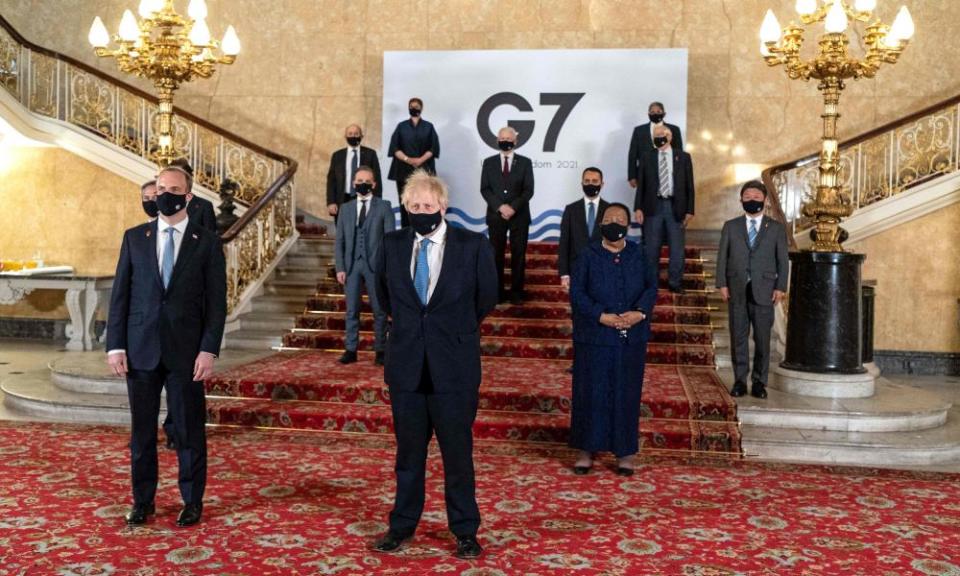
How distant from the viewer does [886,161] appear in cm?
1070

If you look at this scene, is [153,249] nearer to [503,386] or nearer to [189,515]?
[189,515]

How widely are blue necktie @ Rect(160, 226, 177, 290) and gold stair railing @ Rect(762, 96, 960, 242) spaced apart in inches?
265

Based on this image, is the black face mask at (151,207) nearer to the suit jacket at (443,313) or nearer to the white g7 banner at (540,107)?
the suit jacket at (443,313)

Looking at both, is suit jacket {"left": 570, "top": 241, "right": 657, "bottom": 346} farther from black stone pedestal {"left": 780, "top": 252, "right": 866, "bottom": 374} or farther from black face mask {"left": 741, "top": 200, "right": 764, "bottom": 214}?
black stone pedestal {"left": 780, "top": 252, "right": 866, "bottom": 374}

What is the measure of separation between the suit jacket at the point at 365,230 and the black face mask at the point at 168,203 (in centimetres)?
329

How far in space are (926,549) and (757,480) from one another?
127cm

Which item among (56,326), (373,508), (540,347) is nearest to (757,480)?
(373,508)

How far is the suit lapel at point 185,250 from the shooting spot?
14.2 ft

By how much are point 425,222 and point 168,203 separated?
Result: 4.04 ft

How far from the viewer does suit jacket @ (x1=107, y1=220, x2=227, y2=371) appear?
14.1 feet

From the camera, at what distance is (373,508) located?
474 centimetres

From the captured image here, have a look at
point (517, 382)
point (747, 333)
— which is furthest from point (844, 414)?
point (517, 382)

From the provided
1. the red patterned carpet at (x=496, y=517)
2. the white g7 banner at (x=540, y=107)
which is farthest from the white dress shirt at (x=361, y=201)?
the white g7 banner at (x=540, y=107)

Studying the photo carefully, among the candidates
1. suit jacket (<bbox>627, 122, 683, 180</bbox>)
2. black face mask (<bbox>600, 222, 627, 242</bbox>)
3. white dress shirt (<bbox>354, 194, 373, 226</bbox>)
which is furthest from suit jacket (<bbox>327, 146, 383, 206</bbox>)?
black face mask (<bbox>600, 222, 627, 242</bbox>)
